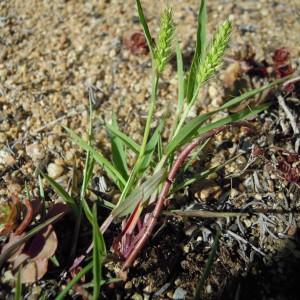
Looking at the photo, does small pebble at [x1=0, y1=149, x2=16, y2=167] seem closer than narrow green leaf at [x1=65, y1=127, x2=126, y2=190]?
No

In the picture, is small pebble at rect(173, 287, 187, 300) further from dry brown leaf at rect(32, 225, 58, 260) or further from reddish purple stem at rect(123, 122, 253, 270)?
dry brown leaf at rect(32, 225, 58, 260)

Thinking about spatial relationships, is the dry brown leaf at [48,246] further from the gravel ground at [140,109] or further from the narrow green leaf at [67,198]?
the gravel ground at [140,109]

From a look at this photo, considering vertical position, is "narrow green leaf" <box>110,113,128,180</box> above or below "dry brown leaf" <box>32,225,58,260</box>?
above

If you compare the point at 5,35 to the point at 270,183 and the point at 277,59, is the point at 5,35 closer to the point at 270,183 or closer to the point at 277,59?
the point at 277,59

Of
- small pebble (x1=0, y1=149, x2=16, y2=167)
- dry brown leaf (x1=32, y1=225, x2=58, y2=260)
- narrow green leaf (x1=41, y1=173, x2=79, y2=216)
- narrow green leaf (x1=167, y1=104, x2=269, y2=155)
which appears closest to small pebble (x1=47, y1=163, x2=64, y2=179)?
small pebble (x1=0, y1=149, x2=16, y2=167)

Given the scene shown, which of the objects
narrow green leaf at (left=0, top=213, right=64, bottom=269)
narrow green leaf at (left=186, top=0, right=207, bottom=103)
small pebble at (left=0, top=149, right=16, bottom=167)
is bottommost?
narrow green leaf at (left=0, top=213, right=64, bottom=269)

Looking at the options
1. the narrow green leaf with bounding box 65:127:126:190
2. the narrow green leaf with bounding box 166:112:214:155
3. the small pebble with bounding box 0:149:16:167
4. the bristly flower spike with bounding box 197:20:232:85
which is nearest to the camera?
the bristly flower spike with bounding box 197:20:232:85

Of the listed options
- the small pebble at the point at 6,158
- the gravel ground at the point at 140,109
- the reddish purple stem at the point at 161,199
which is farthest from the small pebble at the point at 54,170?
the reddish purple stem at the point at 161,199

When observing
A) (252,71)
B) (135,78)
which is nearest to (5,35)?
(135,78)
